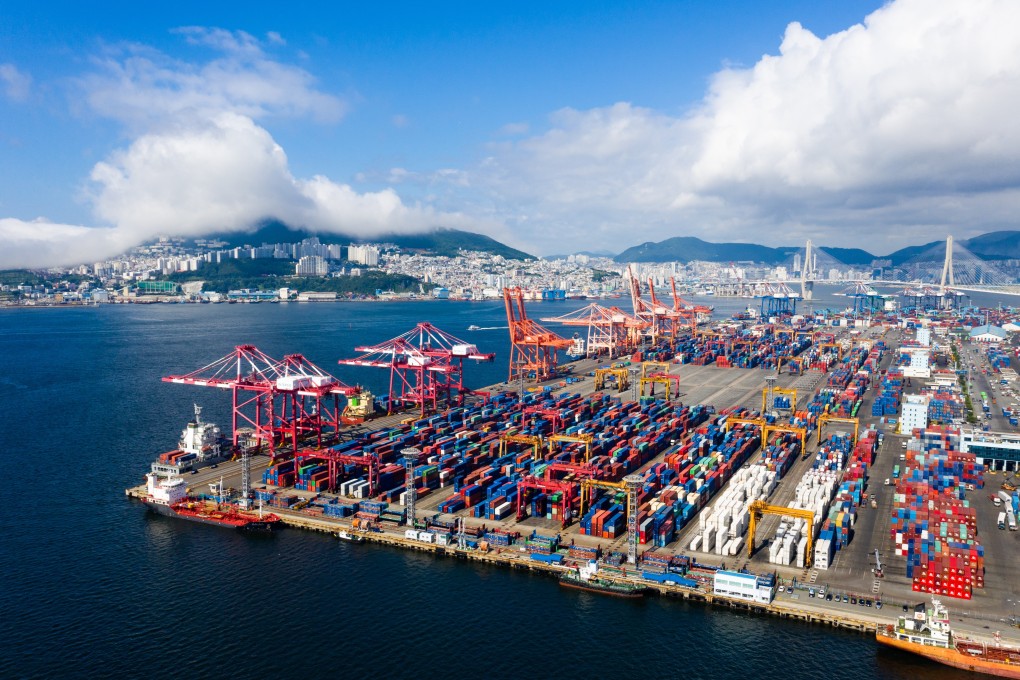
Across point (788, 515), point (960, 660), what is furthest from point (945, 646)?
point (788, 515)

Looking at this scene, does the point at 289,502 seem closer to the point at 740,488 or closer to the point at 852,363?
the point at 740,488

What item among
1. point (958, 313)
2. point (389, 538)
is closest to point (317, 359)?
point (389, 538)

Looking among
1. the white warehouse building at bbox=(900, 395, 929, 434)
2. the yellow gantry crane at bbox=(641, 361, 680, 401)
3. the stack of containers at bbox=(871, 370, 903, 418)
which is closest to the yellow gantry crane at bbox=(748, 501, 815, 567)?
the white warehouse building at bbox=(900, 395, 929, 434)

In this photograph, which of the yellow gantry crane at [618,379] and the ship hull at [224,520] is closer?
the ship hull at [224,520]

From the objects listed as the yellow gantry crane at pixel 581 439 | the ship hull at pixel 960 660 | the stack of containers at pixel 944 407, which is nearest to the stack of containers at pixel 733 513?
the ship hull at pixel 960 660

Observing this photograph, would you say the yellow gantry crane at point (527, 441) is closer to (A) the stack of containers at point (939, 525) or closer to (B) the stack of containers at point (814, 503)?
(B) the stack of containers at point (814, 503)
